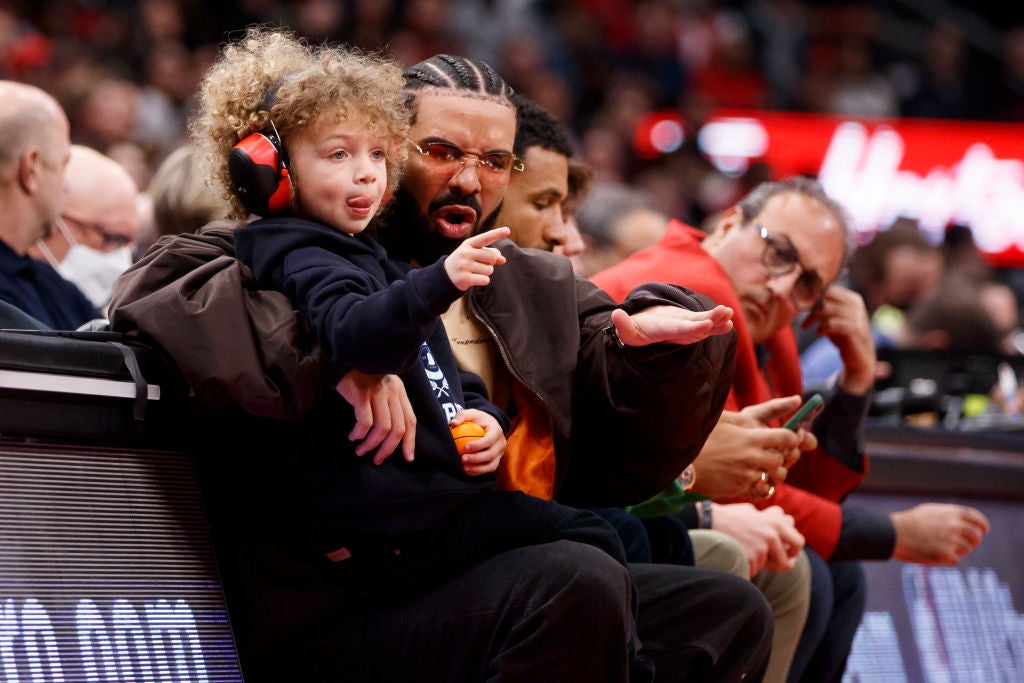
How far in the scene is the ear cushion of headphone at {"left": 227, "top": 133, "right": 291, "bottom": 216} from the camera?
2.05 m

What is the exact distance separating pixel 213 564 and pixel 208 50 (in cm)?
642

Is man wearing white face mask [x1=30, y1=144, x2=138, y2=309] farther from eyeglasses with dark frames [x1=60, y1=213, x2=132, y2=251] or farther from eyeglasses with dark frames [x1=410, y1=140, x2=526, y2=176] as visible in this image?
eyeglasses with dark frames [x1=410, y1=140, x2=526, y2=176]

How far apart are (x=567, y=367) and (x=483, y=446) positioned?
34cm

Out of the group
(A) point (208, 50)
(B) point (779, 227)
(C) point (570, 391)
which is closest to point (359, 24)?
(A) point (208, 50)

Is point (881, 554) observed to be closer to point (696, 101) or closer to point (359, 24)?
point (359, 24)

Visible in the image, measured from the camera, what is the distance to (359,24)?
900 centimetres

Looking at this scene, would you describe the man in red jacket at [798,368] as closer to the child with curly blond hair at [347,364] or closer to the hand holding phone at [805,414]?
the hand holding phone at [805,414]

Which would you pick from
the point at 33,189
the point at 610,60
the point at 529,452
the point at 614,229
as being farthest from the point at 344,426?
the point at 610,60

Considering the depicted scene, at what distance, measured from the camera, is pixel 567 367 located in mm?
2367

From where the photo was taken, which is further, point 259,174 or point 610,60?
point 610,60

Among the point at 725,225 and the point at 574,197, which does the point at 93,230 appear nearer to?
the point at 574,197

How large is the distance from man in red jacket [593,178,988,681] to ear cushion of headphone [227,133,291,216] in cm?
112

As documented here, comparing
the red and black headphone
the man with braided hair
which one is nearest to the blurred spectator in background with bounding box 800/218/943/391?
the man with braided hair

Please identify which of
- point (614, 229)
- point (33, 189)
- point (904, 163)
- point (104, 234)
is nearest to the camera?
point (33, 189)
